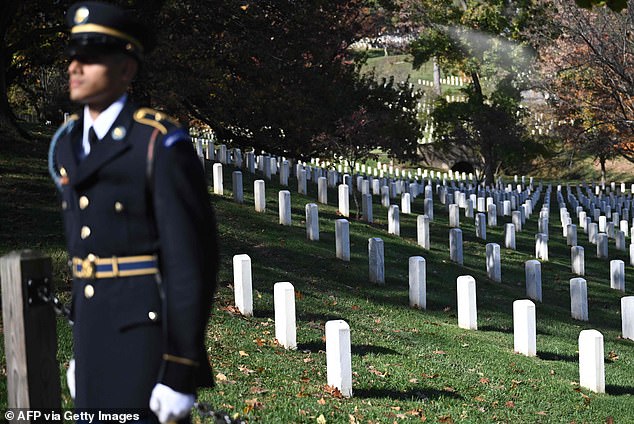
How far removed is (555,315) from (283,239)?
4.53 meters

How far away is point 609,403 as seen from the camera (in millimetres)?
10633

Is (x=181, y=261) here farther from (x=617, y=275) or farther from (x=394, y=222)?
(x=394, y=222)

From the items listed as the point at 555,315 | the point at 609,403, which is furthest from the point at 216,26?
the point at 609,403

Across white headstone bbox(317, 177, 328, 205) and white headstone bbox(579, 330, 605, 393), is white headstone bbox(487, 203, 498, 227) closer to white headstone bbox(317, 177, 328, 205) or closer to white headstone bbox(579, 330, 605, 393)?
white headstone bbox(317, 177, 328, 205)

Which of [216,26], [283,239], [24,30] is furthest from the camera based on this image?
[216,26]

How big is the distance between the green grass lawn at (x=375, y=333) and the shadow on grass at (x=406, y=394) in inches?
0.7

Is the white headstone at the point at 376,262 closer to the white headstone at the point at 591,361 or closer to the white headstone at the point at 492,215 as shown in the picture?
the white headstone at the point at 591,361

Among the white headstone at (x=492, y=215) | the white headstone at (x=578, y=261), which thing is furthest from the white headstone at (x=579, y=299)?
the white headstone at (x=492, y=215)

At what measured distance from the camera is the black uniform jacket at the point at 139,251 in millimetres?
3779

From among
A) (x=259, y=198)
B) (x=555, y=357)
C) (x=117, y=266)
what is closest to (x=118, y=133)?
(x=117, y=266)

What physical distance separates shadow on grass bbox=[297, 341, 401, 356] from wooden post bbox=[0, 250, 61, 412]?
20.7 ft

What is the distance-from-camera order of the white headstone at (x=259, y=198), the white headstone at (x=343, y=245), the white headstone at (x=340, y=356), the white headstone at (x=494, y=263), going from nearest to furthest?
the white headstone at (x=340, y=356) → the white headstone at (x=343, y=245) → the white headstone at (x=494, y=263) → the white headstone at (x=259, y=198)

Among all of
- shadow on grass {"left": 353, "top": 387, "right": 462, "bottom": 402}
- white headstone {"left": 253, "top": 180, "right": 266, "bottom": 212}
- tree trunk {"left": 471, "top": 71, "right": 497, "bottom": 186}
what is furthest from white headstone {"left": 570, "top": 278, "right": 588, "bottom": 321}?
tree trunk {"left": 471, "top": 71, "right": 497, "bottom": 186}

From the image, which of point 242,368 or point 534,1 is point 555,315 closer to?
point 242,368
